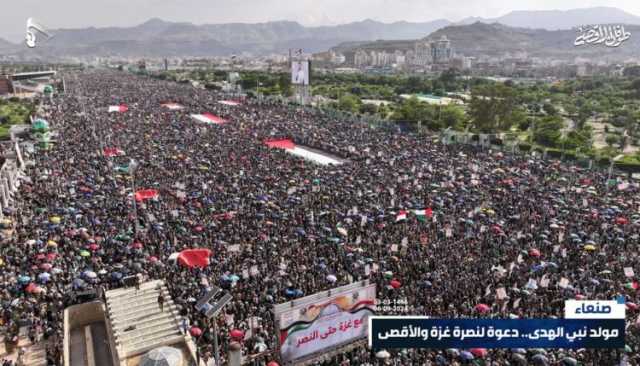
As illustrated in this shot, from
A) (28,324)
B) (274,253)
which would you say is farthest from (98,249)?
(274,253)

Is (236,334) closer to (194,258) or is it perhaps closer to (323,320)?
(323,320)

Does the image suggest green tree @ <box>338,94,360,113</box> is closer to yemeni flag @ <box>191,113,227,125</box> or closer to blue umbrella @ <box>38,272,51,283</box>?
yemeni flag @ <box>191,113,227,125</box>

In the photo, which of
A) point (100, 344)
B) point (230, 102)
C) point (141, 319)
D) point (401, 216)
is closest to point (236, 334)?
point (141, 319)

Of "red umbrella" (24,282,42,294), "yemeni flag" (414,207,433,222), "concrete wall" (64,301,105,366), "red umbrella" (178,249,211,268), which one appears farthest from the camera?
"yemeni flag" (414,207,433,222)

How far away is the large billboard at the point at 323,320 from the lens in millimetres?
14297

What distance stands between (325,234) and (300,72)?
201 ft

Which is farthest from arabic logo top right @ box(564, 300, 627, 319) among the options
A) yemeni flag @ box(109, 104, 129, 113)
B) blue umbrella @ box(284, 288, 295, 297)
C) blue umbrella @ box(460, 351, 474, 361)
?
yemeni flag @ box(109, 104, 129, 113)

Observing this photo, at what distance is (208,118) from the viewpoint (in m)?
65.7

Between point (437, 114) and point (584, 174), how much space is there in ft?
94.8

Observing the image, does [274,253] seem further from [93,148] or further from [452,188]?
[93,148]

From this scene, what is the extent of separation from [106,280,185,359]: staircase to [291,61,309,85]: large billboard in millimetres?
65969

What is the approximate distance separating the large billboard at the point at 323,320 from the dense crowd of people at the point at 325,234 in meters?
0.76

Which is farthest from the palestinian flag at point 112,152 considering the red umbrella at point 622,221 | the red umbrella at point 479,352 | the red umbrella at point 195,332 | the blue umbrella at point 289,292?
the red umbrella at point 622,221

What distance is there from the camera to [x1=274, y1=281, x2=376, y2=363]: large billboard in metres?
14.3
